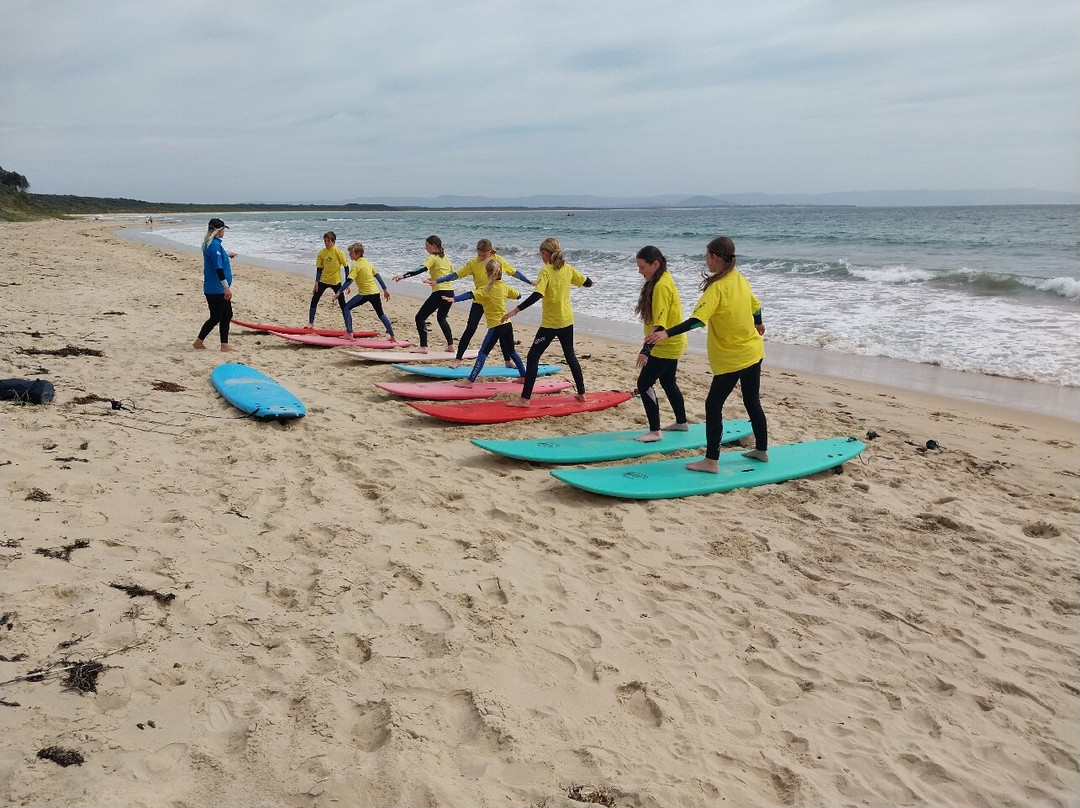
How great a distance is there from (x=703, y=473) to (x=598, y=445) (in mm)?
1047

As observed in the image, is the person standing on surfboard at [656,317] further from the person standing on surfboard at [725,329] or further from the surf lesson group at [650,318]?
the person standing on surfboard at [725,329]

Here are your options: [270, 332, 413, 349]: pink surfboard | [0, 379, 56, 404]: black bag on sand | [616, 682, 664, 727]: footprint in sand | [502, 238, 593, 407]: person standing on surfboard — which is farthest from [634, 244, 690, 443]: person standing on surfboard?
[270, 332, 413, 349]: pink surfboard

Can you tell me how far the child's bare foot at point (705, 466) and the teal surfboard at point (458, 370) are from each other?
3660 mm

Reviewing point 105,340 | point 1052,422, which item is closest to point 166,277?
point 105,340

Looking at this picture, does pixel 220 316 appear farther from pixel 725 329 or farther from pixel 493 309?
pixel 725 329

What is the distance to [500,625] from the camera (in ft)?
11.5

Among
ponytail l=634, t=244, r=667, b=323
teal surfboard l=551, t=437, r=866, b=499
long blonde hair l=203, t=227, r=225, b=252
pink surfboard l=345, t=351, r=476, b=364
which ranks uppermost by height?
long blonde hair l=203, t=227, r=225, b=252

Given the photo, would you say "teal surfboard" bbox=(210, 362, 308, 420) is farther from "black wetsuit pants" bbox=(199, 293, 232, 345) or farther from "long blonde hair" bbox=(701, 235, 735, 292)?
"long blonde hair" bbox=(701, 235, 735, 292)

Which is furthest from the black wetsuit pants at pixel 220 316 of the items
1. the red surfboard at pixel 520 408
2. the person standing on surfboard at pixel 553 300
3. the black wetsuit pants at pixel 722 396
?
the black wetsuit pants at pixel 722 396

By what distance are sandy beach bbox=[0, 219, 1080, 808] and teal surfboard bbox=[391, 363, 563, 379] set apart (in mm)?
2438

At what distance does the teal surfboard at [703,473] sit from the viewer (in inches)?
205

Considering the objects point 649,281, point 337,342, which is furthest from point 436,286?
point 649,281

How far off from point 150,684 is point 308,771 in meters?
0.86

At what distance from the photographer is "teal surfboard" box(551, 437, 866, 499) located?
17.1 ft
